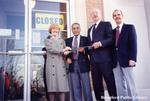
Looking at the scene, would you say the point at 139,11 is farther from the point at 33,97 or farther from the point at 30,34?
the point at 33,97

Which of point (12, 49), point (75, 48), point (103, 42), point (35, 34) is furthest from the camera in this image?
point (35, 34)

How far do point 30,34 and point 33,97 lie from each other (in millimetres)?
1184

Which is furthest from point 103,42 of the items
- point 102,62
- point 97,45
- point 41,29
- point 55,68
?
point 41,29

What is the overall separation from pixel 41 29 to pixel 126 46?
203 cm

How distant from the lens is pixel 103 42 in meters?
3.61

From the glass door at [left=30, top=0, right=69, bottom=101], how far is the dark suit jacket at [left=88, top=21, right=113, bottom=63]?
1256mm

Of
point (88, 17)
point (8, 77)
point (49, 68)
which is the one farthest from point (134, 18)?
point (8, 77)

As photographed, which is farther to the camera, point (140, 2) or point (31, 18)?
point (140, 2)

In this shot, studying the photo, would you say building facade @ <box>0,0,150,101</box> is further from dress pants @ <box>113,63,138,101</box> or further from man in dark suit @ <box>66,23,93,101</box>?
man in dark suit @ <box>66,23,93,101</box>

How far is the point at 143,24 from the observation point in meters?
5.57

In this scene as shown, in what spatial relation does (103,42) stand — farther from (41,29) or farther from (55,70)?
(41,29)

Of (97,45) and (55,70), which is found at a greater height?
(97,45)

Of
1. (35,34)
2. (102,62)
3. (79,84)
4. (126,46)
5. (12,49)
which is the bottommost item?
(79,84)

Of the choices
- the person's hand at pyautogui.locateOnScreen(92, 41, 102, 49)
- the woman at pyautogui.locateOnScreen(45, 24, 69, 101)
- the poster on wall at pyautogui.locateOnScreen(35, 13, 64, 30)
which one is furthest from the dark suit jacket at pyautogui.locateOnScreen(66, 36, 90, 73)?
the poster on wall at pyautogui.locateOnScreen(35, 13, 64, 30)
